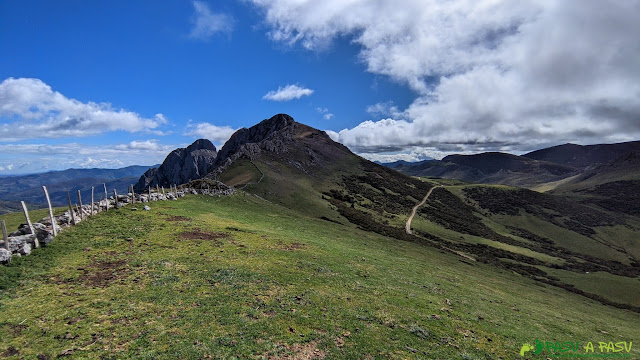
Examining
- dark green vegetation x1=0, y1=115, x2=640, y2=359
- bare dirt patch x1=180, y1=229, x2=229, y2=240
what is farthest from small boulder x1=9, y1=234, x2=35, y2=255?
bare dirt patch x1=180, y1=229, x2=229, y2=240

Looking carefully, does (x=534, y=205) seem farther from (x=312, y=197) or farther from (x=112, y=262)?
(x=112, y=262)

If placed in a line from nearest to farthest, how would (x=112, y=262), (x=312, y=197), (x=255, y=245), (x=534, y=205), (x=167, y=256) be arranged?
(x=112, y=262)
(x=167, y=256)
(x=255, y=245)
(x=312, y=197)
(x=534, y=205)

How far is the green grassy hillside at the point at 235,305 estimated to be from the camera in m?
14.9

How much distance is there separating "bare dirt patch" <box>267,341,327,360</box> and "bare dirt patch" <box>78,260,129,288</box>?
46.1ft

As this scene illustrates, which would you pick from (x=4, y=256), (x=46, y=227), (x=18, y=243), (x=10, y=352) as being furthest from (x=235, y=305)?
(x=46, y=227)

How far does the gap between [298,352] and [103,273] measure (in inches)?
665

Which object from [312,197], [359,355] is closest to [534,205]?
[312,197]

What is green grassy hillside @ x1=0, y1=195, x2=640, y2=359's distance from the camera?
14867 mm

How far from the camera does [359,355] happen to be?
15.6 metres

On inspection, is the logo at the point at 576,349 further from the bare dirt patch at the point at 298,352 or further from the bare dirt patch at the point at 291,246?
the bare dirt patch at the point at 291,246

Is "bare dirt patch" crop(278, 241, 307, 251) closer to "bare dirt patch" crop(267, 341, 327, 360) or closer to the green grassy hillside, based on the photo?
the green grassy hillside

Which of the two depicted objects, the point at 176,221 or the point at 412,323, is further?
the point at 176,221

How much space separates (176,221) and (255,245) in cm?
1314

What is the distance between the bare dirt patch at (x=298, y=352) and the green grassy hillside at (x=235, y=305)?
0.06 metres
